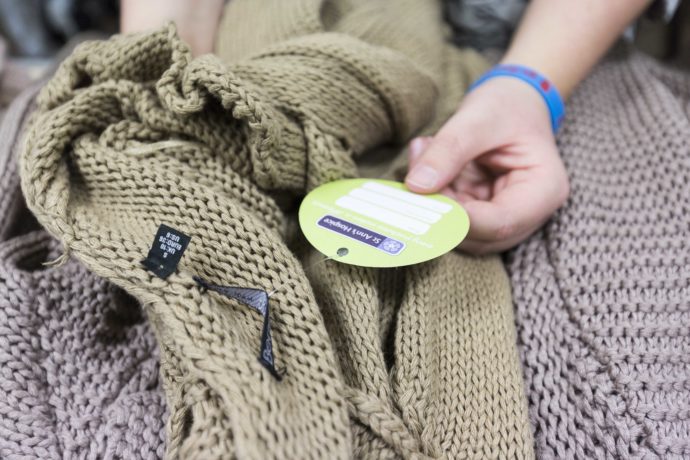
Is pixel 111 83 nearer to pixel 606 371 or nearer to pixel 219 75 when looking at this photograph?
pixel 219 75

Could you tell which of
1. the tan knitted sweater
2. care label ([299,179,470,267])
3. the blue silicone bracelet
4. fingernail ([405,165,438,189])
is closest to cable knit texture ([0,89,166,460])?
the tan knitted sweater

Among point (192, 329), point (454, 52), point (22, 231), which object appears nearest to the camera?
point (192, 329)

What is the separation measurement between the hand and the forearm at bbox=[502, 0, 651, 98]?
71mm

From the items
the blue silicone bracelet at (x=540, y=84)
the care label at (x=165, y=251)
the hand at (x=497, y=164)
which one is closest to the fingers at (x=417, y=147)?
the hand at (x=497, y=164)

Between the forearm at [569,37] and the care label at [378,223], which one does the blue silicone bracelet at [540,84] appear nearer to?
the forearm at [569,37]

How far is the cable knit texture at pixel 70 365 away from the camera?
1.46 ft

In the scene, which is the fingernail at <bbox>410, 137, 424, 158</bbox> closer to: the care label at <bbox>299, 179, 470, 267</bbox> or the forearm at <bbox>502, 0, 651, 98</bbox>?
the care label at <bbox>299, 179, 470, 267</bbox>

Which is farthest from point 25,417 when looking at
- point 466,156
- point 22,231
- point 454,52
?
point 454,52

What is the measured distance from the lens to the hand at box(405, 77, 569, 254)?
564mm

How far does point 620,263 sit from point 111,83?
1.75 feet

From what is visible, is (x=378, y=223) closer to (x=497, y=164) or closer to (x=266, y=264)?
(x=266, y=264)

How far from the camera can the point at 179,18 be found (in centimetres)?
72

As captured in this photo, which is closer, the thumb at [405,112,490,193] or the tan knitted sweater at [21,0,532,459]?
the tan knitted sweater at [21,0,532,459]

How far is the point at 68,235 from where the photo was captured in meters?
0.44
